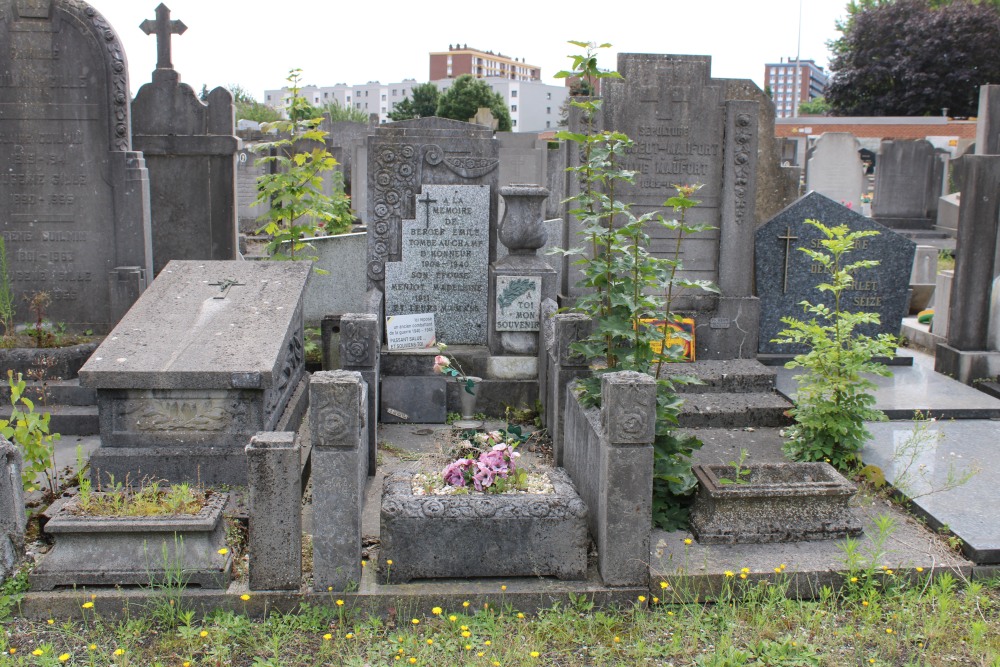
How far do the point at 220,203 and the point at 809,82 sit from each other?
5240 inches

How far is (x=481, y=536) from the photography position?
160 inches

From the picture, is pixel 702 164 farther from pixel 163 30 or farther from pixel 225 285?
pixel 163 30

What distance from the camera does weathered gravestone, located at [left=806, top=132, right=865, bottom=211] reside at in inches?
712

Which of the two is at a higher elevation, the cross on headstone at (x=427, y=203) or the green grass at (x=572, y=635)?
the cross on headstone at (x=427, y=203)

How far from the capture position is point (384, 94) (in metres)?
120

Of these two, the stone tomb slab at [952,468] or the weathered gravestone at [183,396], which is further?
the weathered gravestone at [183,396]

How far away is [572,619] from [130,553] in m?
2.01

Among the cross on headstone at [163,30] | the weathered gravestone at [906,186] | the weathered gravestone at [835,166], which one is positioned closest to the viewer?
the cross on headstone at [163,30]

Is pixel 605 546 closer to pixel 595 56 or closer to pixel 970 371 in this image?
pixel 595 56

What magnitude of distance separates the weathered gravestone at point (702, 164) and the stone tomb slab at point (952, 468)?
1.78 meters

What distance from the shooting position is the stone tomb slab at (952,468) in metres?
4.59

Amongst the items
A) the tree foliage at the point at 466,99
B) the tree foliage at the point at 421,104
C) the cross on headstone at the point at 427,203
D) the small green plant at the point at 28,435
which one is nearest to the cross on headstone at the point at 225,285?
the small green plant at the point at 28,435

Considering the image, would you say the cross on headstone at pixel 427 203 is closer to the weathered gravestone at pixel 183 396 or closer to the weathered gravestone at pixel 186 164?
the weathered gravestone at pixel 183 396

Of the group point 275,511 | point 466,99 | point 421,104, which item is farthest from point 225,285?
point 421,104
